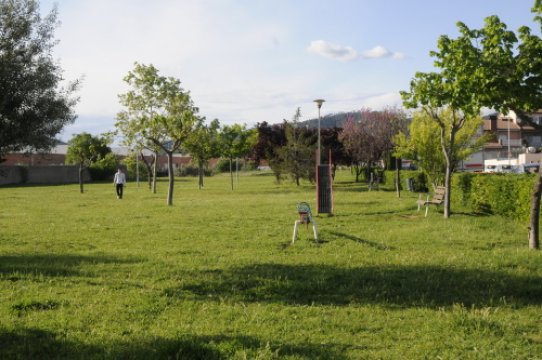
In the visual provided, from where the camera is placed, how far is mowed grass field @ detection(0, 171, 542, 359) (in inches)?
194

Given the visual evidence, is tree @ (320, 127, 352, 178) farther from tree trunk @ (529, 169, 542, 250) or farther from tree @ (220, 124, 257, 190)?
tree trunk @ (529, 169, 542, 250)

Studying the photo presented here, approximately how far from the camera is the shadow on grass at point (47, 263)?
830 centimetres

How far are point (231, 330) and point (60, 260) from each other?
531cm

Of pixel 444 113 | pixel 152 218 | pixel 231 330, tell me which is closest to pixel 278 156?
pixel 444 113

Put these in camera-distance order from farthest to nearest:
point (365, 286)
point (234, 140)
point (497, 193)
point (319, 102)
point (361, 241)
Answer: point (234, 140) < point (319, 102) < point (497, 193) < point (361, 241) < point (365, 286)

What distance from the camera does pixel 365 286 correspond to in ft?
23.6

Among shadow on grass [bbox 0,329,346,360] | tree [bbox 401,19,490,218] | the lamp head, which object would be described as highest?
the lamp head

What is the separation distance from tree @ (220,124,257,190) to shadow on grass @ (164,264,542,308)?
1311 inches

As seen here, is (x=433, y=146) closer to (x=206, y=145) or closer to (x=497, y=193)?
(x=497, y=193)

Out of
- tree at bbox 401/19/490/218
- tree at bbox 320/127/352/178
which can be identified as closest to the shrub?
tree at bbox 320/127/352/178

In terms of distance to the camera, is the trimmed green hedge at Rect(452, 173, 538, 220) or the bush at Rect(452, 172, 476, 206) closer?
the trimmed green hedge at Rect(452, 173, 538, 220)

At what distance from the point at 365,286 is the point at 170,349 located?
3306 mm

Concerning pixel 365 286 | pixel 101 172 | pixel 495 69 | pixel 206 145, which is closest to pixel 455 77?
pixel 495 69

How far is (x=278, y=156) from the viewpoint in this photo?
41.3 metres
